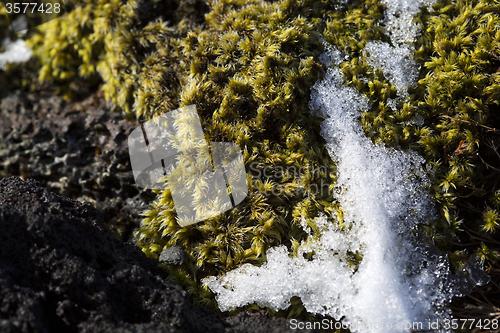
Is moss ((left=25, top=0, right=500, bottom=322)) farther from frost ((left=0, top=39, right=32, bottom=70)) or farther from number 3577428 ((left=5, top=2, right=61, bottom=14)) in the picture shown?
frost ((left=0, top=39, right=32, bottom=70))

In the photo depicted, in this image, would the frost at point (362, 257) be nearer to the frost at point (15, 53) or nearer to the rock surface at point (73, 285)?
the rock surface at point (73, 285)

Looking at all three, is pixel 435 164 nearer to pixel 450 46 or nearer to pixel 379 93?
pixel 379 93

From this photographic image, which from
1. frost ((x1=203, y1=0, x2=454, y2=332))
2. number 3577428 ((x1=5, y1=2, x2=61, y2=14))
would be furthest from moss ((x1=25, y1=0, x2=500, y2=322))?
number 3577428 ((x1=5, y1=2, x2=61, y2=14))

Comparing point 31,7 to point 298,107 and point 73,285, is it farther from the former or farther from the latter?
point 73,285

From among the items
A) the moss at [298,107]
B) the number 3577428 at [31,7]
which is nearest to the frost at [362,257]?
the moss at [298,107]

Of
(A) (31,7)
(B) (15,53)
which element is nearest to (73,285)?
(B) (15,53)

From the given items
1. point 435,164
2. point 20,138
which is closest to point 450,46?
point 435,164
